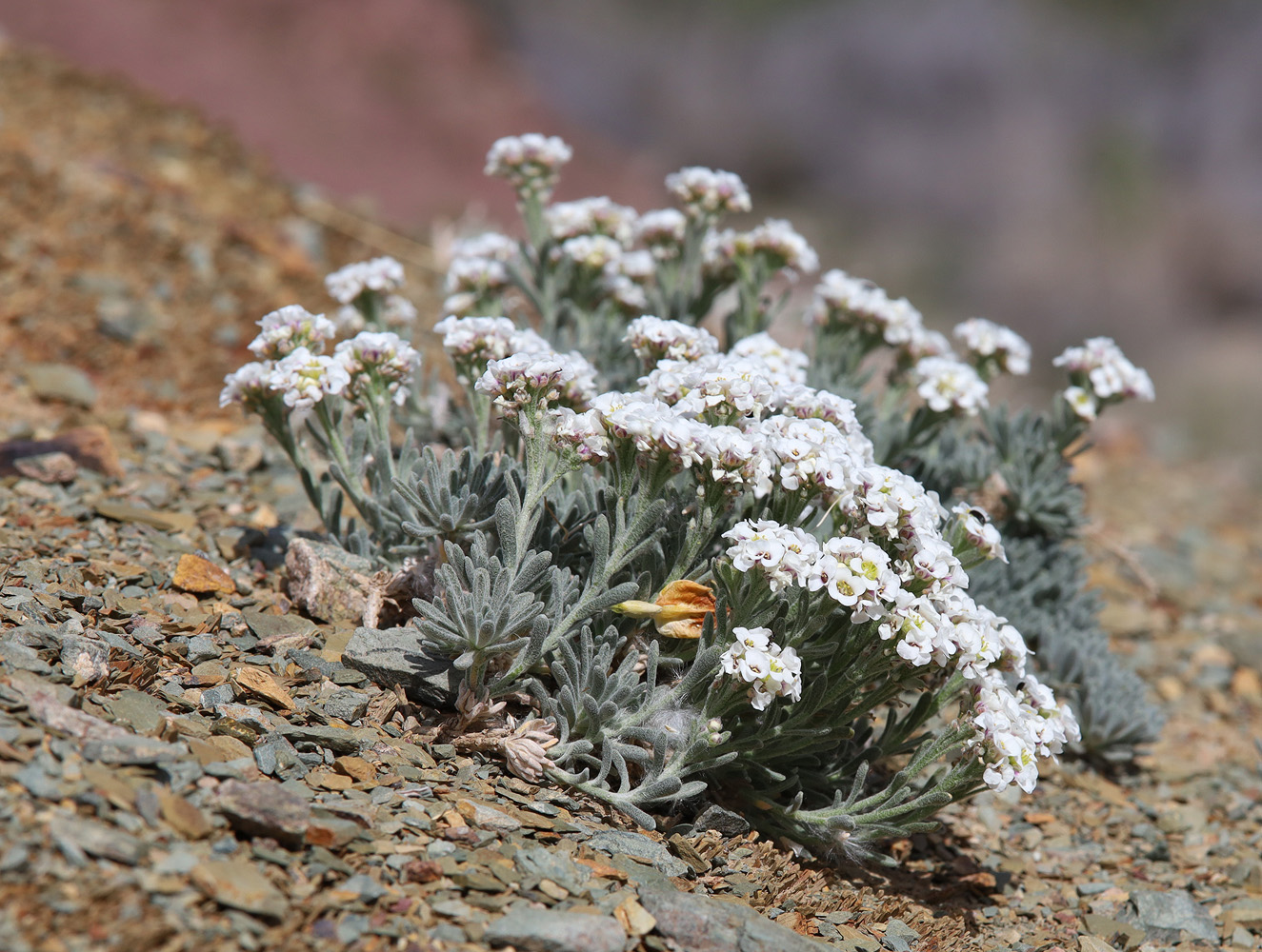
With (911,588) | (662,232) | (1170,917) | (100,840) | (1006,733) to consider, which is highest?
(662,232)

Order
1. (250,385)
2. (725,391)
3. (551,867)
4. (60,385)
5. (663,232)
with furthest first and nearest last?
(60,385)
(663,232)
(250,385)
(725,391)
(551,867)

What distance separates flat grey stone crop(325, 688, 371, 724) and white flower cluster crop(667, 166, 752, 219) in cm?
269

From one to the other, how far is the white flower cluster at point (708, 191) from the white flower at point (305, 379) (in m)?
1.99

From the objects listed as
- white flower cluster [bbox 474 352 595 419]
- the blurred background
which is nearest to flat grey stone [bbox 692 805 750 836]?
white flower cluster [bbox 474 352 595 419]

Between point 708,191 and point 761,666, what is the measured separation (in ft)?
8.60

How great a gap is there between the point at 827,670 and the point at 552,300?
2.54 metres

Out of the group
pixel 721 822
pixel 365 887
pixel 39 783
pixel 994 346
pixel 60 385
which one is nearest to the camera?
pixel 39 783

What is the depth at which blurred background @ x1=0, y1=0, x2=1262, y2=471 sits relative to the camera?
1412 centimetres

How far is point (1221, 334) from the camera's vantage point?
18.0 meters

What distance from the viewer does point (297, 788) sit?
9.84 ft

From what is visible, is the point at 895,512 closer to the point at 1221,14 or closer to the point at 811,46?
the point at 811,46

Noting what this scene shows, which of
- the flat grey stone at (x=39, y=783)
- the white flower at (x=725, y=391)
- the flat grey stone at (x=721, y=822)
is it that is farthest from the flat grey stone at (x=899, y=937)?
the flat grey stone at (x=39, y=783)

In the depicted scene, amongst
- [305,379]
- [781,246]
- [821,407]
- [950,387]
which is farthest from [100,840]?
[781,246]

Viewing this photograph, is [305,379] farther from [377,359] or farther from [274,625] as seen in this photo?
[274,625]
